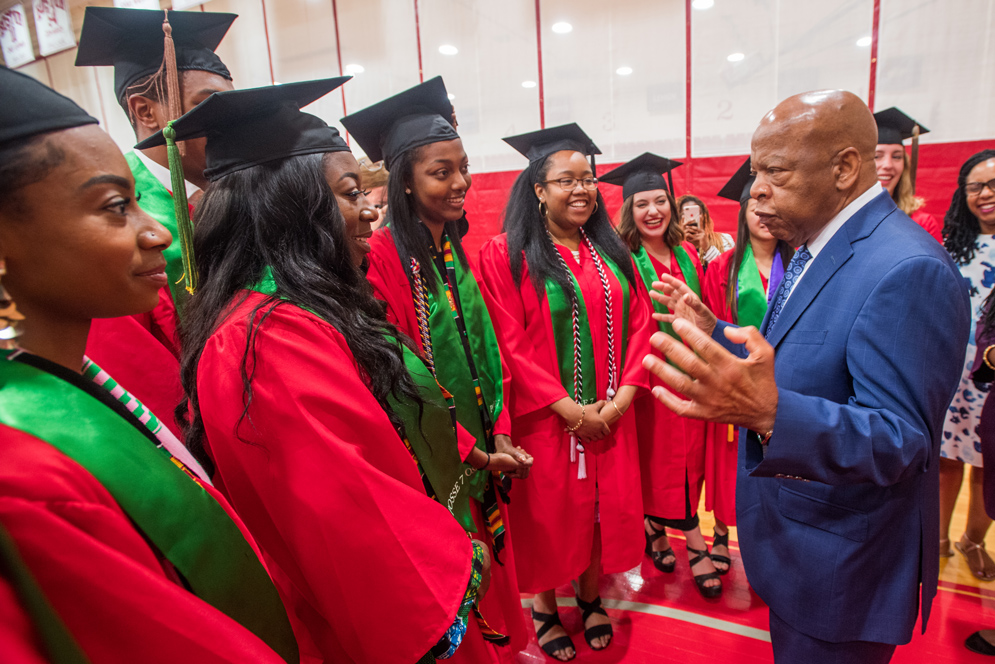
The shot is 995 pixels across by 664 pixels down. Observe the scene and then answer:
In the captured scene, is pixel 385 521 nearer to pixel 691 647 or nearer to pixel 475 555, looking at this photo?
pixel 475 555

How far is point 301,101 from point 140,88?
92 cm

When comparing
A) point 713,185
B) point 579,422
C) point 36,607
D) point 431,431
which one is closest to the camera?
point 36,607

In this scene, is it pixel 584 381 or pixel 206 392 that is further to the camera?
pixel 584 381

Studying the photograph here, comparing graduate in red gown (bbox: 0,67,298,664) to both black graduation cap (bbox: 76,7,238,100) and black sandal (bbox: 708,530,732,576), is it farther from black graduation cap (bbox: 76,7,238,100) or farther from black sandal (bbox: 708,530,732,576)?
black sandal (bbox: 708,530,732,576)

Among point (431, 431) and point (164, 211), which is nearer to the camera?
point (431, 431)

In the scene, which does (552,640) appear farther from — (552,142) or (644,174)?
(644,174)

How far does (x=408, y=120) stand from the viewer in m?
2.00

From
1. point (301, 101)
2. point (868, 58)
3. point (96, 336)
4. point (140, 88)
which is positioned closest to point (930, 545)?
point (301, 101)

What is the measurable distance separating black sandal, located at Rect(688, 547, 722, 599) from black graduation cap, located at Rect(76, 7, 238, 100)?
3007 millimetres

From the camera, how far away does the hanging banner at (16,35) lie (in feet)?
24.6

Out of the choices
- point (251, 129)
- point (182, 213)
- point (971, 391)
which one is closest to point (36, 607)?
point (182, 213)

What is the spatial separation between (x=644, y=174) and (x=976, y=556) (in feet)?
8.64

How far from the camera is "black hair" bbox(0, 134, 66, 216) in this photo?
1.94 ft

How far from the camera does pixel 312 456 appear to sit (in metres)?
0.89
